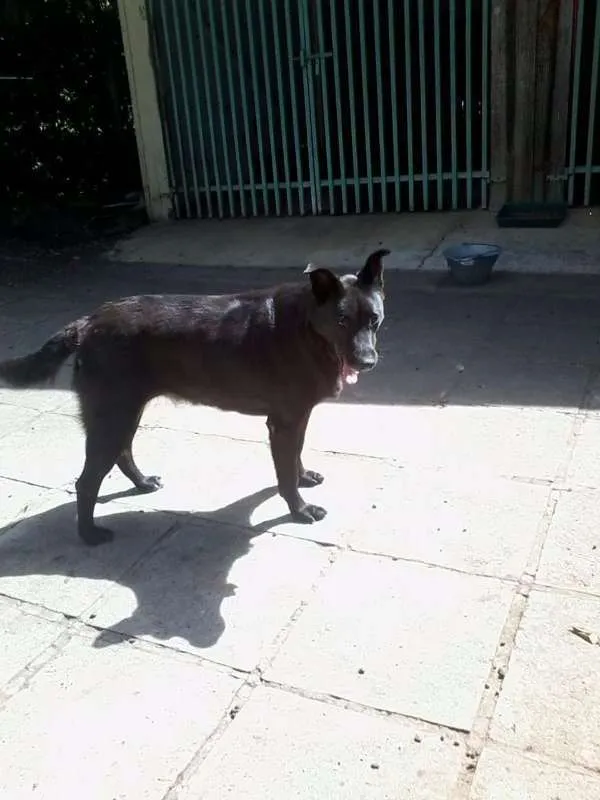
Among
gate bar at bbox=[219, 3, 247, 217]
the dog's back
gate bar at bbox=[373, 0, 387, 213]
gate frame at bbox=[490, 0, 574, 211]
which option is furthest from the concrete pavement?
gate bar at bbox=[219, 3, 247, 217]

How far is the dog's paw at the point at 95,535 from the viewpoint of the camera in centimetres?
379

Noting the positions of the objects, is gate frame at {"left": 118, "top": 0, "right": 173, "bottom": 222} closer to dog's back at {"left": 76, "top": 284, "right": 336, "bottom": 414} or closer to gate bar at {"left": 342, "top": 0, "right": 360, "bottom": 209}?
gate bar at {"left": 342, "top": 0, "right": 360, "bottom": 209}

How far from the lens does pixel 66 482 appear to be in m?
4.39

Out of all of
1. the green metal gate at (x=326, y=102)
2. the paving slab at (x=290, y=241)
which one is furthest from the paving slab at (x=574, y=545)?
the green metal gate at (x=326, y=102)

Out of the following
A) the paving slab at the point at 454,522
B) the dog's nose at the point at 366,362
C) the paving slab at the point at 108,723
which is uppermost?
the dog's nose at the point at 366,362

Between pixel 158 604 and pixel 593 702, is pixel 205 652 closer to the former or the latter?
pixel 158 604

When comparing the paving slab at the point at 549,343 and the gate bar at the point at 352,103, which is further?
the gate bar at the point at 352,103

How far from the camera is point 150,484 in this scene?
4211mm

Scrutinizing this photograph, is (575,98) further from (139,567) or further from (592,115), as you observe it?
(139,567)

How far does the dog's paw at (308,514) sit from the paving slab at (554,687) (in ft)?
3.59

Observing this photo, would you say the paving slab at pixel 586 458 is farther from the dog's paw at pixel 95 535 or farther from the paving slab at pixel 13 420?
the paving slab at pixel 13 420

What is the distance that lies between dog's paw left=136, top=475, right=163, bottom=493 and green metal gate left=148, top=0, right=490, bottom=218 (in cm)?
564

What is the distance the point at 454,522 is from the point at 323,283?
1.34m

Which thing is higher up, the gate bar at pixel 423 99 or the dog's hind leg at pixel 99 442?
the gate bar at pixel 423 99
